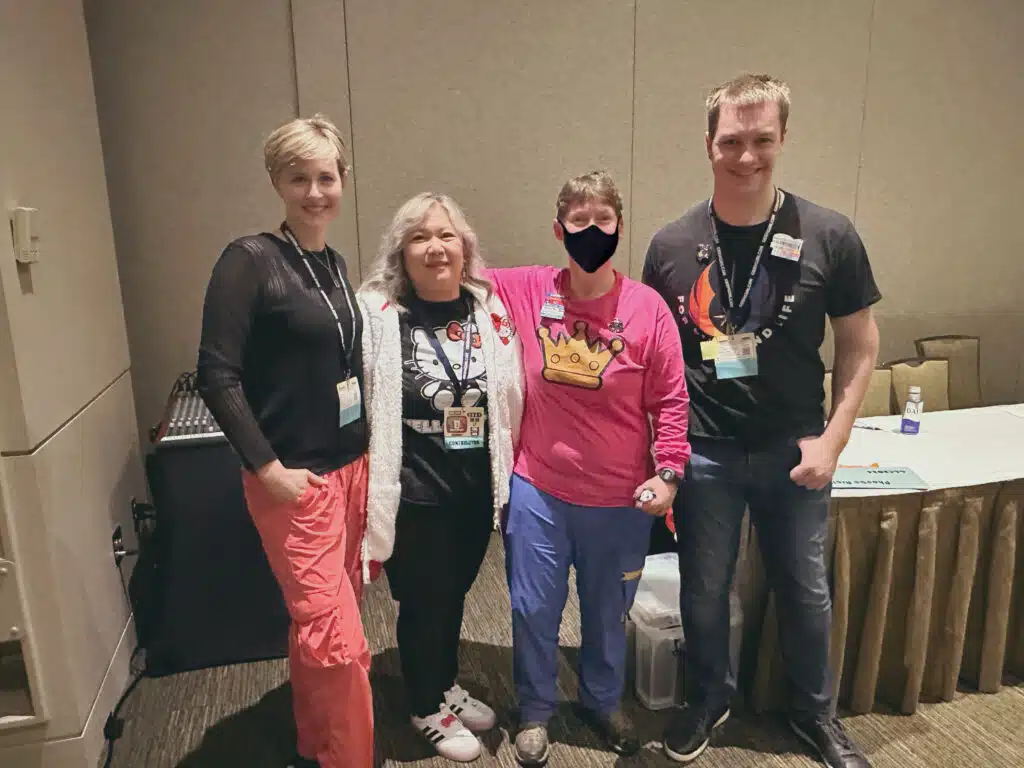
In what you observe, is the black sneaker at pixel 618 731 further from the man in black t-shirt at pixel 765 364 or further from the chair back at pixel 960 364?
the chair back at pixel 960 364

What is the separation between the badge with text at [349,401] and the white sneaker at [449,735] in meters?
0.90

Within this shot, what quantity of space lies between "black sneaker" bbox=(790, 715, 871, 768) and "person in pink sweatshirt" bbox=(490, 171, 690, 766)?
0.56 meters

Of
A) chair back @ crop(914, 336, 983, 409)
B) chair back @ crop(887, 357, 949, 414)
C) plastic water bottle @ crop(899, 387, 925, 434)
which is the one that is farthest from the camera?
chair back @ crop(914, 336, 983, 409)

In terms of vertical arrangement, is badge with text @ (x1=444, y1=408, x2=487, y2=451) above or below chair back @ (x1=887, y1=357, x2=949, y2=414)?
above

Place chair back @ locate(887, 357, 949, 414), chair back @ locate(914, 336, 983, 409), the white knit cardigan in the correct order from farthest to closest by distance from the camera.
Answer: chair back @ locate(914, 336, 983, 409)
chair back @ locate(887, 357, 949, 414)
the white knit cardigan

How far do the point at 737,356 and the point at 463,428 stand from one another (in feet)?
2.20

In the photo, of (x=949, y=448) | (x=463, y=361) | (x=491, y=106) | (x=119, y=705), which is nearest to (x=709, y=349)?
(x=463, y=361)

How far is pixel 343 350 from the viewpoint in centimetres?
158

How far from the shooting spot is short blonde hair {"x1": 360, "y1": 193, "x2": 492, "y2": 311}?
1.67 meters

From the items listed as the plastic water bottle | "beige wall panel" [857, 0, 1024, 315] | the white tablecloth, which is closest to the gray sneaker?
the white tablecloth

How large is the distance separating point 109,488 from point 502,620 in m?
1.39

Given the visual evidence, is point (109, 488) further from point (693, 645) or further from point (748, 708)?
point (748, 708)

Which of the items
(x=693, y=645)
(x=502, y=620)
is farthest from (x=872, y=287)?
(x=502, y=620)

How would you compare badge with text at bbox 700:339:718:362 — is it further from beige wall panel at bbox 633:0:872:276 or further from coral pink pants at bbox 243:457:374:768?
beige wall panel at bbox 633:0:872:276
